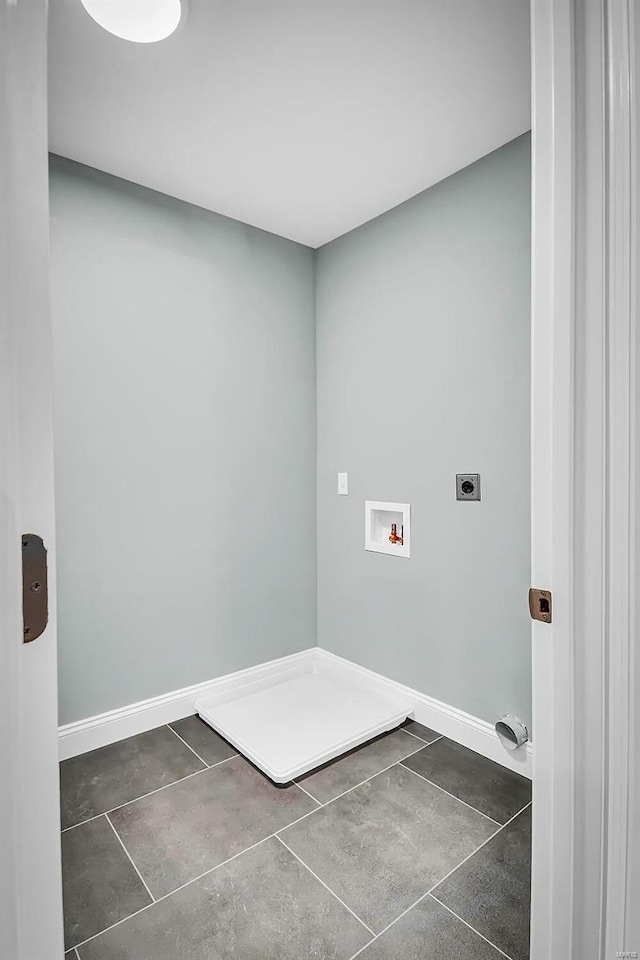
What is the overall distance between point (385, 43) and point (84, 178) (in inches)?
51.5

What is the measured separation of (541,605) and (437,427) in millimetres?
1604

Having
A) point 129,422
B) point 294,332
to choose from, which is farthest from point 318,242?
point 129,422

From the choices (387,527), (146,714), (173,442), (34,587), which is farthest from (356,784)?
(34,587)

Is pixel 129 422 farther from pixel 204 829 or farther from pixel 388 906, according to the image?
pixel 388 906

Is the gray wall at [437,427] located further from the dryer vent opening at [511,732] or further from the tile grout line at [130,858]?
the tile grout line at [130,858]

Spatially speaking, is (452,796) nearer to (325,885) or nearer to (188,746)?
(325,885)

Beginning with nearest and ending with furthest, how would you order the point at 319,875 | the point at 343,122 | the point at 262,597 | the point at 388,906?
the point at 388,906 < the point at 319,875 < the point at 343,122 < the point at 262,597

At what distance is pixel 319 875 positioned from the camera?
148 centimetres

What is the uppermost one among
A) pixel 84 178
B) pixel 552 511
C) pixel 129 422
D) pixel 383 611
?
pixel 84 178

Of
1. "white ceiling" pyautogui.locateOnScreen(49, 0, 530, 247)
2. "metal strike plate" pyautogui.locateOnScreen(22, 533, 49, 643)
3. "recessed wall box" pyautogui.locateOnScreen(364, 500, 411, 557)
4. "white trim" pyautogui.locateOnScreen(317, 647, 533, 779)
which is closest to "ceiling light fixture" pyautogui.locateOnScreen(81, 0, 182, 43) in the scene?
"white ceiling" pyautogui.locateOnScreen(49, 0, 530, 247)

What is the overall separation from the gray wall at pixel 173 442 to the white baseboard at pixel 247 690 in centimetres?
6

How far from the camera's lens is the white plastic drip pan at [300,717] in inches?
79.7

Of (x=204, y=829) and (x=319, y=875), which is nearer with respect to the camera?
(x=319, y=875)

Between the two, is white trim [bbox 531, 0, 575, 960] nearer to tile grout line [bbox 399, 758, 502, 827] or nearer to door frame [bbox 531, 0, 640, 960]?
door frame [bbox 531, 0, 640, 960]
